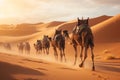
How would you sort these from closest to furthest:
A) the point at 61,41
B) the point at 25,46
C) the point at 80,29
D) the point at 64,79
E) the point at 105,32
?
the point at 64,79 < the point at 80,29 < the point at 61,41 < the point at 25,46 < the point at 105,32

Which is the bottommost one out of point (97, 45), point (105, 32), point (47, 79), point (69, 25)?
point (47, 79)

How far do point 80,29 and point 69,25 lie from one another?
258 ft

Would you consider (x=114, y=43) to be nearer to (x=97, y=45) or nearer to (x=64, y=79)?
(x=97, y=45)

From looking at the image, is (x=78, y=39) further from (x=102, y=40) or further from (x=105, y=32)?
(x=105, y=32)

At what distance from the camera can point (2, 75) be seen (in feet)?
31.6

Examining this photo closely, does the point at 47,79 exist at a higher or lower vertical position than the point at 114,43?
lower

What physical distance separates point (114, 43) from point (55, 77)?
134ft

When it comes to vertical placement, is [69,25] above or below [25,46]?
above

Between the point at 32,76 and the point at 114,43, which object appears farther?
the point at 114,43

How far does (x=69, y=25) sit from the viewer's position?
96125mm

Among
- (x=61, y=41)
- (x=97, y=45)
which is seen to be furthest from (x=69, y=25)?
(x=61, y=41)

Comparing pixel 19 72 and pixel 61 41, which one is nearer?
pixel 19 72

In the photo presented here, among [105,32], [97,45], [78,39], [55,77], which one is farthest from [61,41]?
[105,32]

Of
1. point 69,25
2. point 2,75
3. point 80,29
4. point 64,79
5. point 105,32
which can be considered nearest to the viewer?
point 2,75
